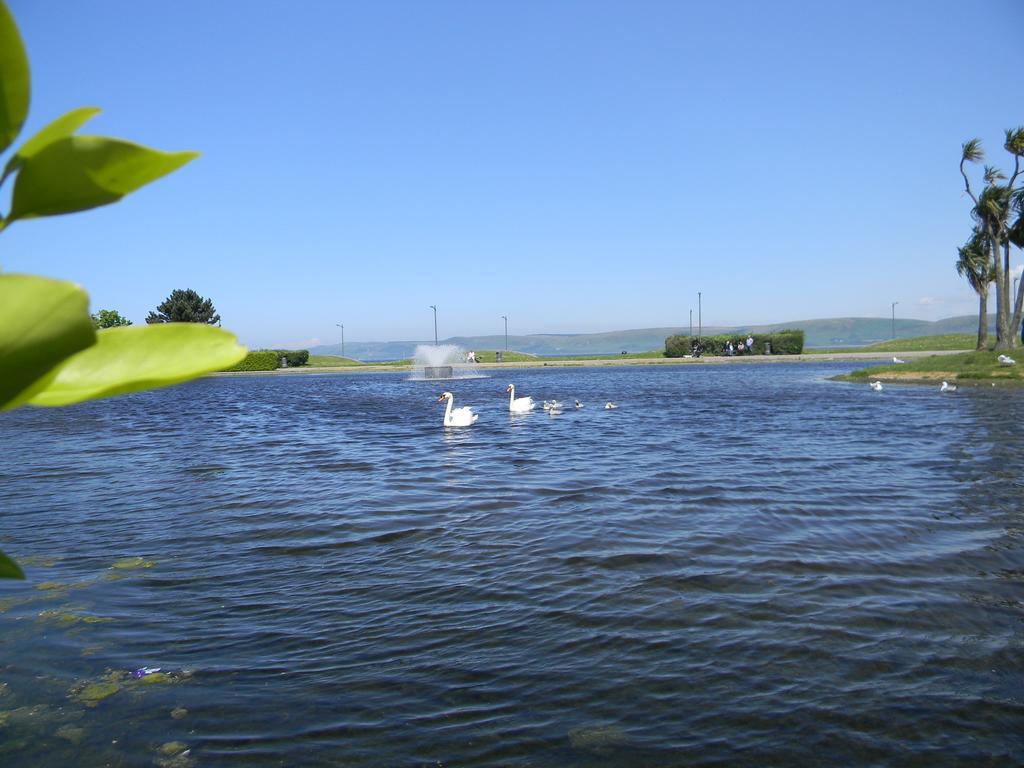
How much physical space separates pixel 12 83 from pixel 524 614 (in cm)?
567

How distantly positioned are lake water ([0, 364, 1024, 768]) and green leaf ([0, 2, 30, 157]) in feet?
12.8

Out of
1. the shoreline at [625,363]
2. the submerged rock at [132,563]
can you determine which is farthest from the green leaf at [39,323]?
the shoreline at [625,363]

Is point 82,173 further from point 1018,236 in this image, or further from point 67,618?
point 1018,236

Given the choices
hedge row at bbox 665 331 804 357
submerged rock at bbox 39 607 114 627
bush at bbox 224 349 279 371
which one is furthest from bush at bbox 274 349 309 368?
submerged rock at bbox 39 607 114 627

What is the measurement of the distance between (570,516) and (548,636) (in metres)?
3.74

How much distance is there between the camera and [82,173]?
0.47m

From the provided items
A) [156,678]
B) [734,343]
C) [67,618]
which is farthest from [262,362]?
[156,678]

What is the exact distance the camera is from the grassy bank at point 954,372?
1115 inches

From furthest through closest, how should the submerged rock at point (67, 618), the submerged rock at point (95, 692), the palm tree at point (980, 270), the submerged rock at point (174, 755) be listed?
the palm tree at point (980, 270)
the submerged rock at point (67, 618)
the submerged rock at point (95, 692)
the submerged rock at point (174, 755)

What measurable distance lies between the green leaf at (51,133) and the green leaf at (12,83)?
1 cm

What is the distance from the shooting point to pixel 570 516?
901cm

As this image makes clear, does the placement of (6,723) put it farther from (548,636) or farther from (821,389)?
(821,389)

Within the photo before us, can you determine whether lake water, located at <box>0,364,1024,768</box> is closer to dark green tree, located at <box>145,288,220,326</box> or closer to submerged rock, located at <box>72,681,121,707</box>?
submerged rock, located at <box>72,681,121,707</box>

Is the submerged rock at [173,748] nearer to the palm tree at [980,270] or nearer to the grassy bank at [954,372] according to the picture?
the grassy bank at [954,372]
